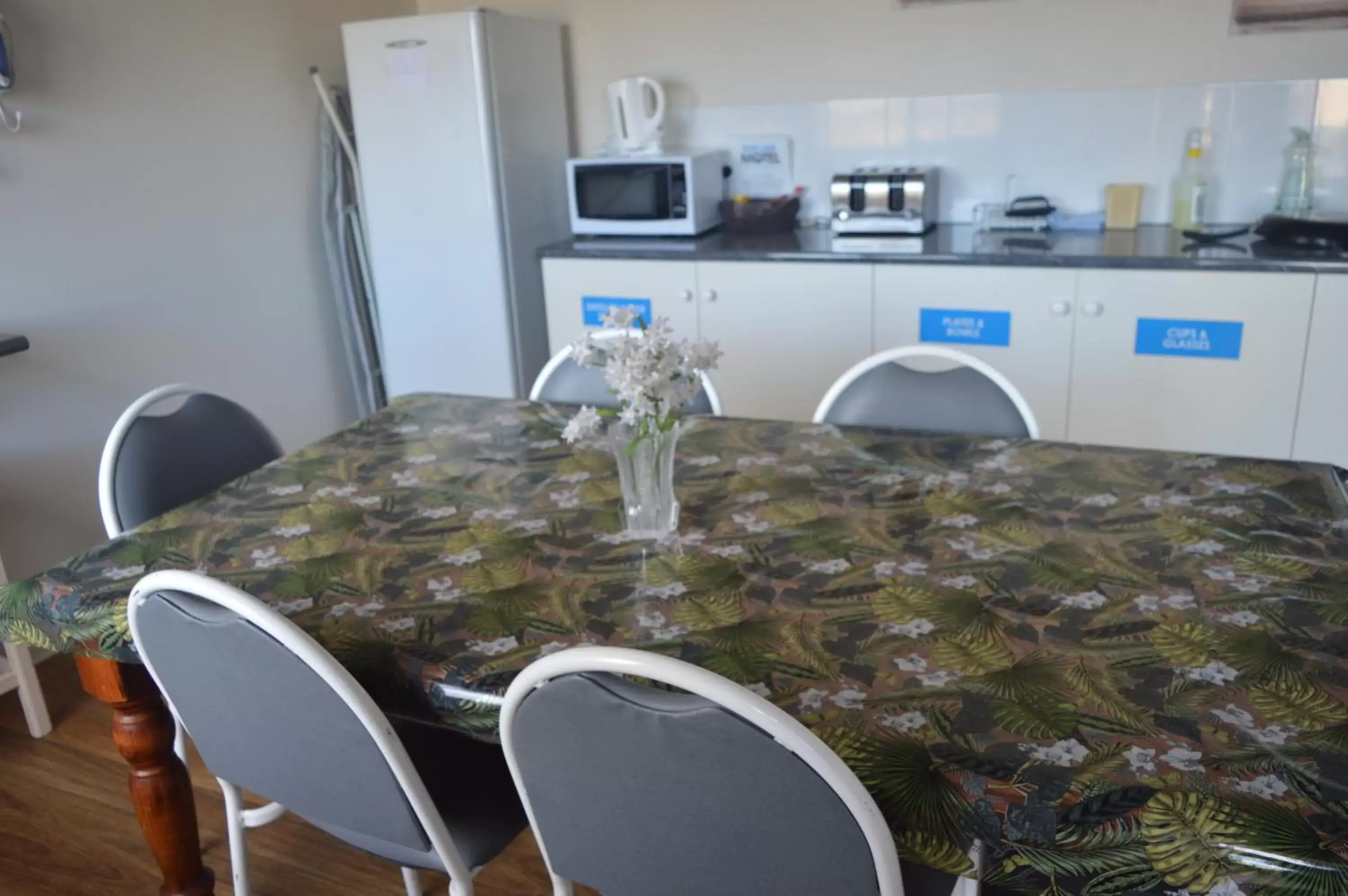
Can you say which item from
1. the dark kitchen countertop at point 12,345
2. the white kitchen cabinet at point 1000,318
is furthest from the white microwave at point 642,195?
the dark kitchen countertop at point 12,345

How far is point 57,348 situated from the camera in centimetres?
278

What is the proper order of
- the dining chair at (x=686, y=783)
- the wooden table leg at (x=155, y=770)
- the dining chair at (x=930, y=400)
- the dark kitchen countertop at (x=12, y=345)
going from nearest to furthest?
the dining chair at (x=686, y=783)
the wooden table leg at (x=155, y=770)
the dining chair at (x=930, y=400)
the dark kitchen countertop at (x=12, y=345)

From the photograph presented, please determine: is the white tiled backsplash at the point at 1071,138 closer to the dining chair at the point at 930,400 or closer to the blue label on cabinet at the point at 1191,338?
the blue label on cabinet at the point at 1191,338

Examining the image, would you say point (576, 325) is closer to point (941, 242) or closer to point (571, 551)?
point (941, 242)

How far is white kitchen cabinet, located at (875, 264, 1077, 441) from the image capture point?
9.21 feet

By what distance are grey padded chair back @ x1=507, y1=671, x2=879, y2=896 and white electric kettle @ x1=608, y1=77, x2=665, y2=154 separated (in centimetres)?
271

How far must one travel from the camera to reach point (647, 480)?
1.50 meters

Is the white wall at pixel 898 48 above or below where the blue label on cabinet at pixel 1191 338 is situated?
above

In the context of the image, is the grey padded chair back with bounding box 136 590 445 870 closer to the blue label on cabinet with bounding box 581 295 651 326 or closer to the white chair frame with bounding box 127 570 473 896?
the white chair frame with bounding box 127 570 473 896

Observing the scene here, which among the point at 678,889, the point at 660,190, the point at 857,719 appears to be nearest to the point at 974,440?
the point at 857,719

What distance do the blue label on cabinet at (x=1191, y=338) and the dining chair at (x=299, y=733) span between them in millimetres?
2071

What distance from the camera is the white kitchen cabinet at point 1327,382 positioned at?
252 centimetres

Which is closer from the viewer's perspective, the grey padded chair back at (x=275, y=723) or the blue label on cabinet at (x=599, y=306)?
the grey padded chair back at (x=275, y=723)

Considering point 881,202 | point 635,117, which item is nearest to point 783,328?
point 881,202
